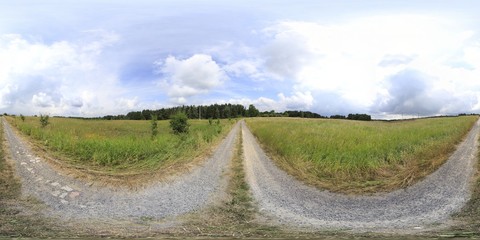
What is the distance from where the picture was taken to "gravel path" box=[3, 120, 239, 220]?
401 inches

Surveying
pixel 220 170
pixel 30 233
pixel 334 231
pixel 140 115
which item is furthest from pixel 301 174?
pixel 140 115

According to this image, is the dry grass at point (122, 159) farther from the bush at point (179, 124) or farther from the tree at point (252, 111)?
the tree at point (252, 111)

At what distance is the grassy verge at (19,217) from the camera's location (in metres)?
7.84

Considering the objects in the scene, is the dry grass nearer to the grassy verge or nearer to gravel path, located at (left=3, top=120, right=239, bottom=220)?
gravel path, located at (left=3, top=120, right=239, bottom=220)

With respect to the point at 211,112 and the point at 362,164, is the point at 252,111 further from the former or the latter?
the point at 362,164

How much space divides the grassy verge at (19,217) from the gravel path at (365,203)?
525 cm

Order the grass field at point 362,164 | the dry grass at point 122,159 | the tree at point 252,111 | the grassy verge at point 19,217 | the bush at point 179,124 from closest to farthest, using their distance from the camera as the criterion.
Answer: the grassy verge at point 19,217
the grass field at point 362,164
the dry grass at point 122,159
the bush at point 179,124
the tree at point 252,111

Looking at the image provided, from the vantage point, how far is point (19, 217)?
959 cm

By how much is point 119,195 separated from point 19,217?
3029mm

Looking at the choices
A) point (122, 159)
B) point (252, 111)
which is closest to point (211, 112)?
point (252, 111)

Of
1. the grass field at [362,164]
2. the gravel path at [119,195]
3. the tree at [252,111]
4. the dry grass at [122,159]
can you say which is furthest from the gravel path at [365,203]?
the tree at [252,111]


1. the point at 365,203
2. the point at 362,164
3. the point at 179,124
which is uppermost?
the point at 179,124

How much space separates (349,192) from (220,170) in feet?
19.8

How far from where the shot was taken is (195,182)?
46.2ft
